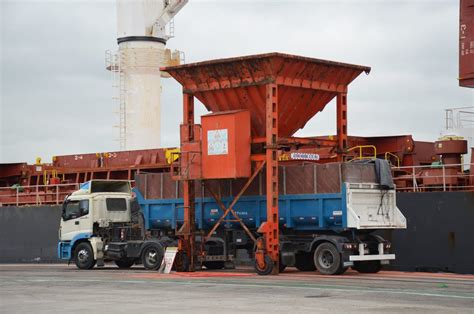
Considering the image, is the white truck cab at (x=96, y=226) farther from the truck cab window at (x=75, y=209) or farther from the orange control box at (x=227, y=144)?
the orange control box at (x=227, y=144)

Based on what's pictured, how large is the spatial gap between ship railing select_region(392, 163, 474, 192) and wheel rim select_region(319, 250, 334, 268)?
5.05 meters

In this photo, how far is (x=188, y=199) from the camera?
29.5 metres

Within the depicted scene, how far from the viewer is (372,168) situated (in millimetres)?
27500

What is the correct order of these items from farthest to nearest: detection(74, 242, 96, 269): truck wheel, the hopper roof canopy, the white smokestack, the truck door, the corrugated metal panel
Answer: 1. the white smokestack
2. the truck door
3. detection(74, 242, 96, 269): truck wheel
4. the corrugated metal panel
5. the hopper roof canopy

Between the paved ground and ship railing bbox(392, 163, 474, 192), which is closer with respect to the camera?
the paved ground

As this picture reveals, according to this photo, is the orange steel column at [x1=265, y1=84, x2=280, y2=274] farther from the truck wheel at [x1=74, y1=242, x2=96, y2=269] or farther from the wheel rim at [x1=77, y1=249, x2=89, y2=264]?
the wheel rim at [x1=77, y1=249, x2=89, y2=264]

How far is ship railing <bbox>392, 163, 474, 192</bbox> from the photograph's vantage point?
29578 millimetres

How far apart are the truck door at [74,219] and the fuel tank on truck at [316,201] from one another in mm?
4383

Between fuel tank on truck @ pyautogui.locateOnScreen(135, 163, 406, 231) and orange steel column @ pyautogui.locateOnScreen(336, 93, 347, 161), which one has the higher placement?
orange steel column @ pyautogui.locateOnScreen(336, 93, 347, 161)

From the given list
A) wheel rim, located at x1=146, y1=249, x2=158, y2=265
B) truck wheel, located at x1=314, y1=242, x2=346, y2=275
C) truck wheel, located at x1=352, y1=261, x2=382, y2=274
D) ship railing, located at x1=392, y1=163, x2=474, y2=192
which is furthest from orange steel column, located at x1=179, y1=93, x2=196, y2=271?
ship railing, located at x1=392, y1=163, x2=474, y2=192

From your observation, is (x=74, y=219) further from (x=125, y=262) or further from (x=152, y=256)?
(x=152, y=256)

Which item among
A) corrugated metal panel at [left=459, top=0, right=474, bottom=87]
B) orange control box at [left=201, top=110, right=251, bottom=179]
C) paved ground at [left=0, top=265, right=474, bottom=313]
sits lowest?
paved ground at [left=0, top=265, right=474, bottom=313]

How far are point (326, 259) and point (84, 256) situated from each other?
1033 cm

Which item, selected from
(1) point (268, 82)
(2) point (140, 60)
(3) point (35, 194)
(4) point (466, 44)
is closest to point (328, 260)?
(1) point (268, 82)
